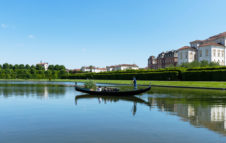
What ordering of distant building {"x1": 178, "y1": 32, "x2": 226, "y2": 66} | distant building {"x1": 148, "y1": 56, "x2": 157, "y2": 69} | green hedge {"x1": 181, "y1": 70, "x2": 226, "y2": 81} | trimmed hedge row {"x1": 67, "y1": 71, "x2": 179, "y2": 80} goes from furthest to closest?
distant building {"x1": 148, "y1": 56, "x2": 157, "y2": 69}, distant building {"x1": 178, "y1": 32, "x2": 226, "y2": 66}, trimmed hedge row {"x1": 67, "y1": 71, "x2": 179, "y2": 80}, green hedge {"x1": 181, "y1": 70, "x2": 226, "y2": 81}

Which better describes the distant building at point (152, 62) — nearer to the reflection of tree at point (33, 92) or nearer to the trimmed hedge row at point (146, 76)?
the trimmed hedge row at point (146, 76)

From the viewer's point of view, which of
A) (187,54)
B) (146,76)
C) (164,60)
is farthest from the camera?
(164,60)

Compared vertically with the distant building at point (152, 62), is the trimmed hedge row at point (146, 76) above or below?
below

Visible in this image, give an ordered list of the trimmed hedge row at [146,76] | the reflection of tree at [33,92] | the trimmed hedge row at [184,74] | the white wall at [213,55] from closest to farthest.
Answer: the reflection of tree at [33,92], the trimmed hedge row at [184,74], the trimmed hedge row at [146,76], the white wall at [213,55]

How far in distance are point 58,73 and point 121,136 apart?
12833cm

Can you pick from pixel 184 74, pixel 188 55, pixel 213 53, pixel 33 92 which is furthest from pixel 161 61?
pixel 33 92

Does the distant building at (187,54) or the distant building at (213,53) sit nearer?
the distant building at (213,53)

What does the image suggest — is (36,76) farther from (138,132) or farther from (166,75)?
(138,132)

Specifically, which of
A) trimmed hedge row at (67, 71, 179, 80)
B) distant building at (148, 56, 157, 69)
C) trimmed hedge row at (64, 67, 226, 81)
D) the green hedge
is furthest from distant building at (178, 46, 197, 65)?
distant building at (148, 56, 157, 69)

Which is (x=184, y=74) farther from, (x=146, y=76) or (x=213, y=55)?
(x=213, y=55)

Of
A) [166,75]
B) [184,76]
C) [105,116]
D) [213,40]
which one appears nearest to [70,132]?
[105,116]

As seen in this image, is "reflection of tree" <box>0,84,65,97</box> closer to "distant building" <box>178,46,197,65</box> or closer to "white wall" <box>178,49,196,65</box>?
"white wall" <box>178,49,196,65</box>

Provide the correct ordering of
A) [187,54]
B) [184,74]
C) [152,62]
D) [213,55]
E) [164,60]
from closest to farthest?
[184,74] → [213,55] → [187,54] → [164,60] → [152,62]

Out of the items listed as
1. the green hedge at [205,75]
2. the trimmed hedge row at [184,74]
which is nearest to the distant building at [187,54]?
the trimmed hedge row at [184,74]
